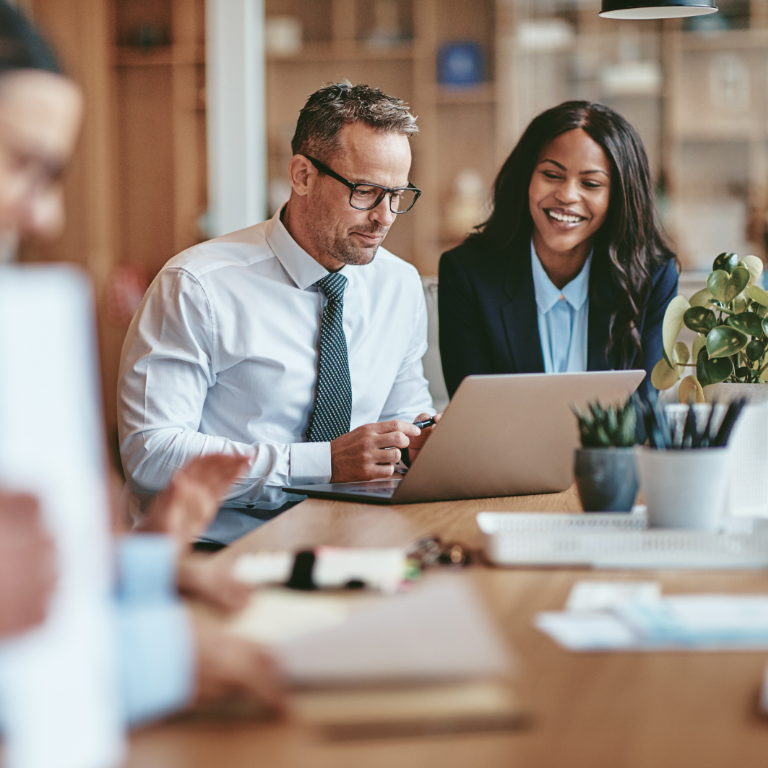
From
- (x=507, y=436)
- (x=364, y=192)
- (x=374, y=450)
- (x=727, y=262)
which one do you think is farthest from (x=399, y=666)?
(x=364, y=192)

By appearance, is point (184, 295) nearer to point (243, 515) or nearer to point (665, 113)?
point (243, 515)

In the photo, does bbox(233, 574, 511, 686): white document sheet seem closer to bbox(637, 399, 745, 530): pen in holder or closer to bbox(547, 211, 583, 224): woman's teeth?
bbox(637, 399, 745, 530): pen in holder

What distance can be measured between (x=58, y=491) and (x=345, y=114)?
1.43 metres

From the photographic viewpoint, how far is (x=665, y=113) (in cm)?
509

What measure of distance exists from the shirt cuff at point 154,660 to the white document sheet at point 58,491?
0.03 m

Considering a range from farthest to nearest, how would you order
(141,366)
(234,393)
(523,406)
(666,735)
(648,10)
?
1. (648,10)
2. (234,393)
3. (141,366)
4. (523,406)
5. (666,735)

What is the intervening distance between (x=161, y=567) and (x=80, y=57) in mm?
5225

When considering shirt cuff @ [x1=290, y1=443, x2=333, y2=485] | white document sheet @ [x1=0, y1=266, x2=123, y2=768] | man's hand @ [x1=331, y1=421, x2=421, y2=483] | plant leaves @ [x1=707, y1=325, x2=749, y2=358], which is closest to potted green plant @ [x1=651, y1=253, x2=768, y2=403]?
plant leaves @ [x1=707, y1=325, x2=749, y2=358]

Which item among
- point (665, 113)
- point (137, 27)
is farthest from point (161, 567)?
point (137, 27)

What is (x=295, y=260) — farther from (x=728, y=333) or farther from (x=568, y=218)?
(x=728, y=333)

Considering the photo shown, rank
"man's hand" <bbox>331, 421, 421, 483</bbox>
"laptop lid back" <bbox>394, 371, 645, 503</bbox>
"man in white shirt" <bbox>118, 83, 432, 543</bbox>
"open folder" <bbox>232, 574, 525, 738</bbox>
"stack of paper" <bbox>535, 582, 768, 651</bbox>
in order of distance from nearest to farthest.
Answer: "open folder" <bbox>232, 574, 525, 738</bbox>
"stack of paper" <bbox>535, 582, 768, 651</bbox>
"laptop lid back" <bbox>394, 371, 645, 503</bbox>
"man's hand" <bbox>331, 421, 421, 483</bbox>
"man in white shirt" <bbox>118, 83, 432, 543</bbox>

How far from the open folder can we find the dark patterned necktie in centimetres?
102

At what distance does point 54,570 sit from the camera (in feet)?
1.46

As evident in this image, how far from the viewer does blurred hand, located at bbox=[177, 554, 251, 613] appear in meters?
0.72
